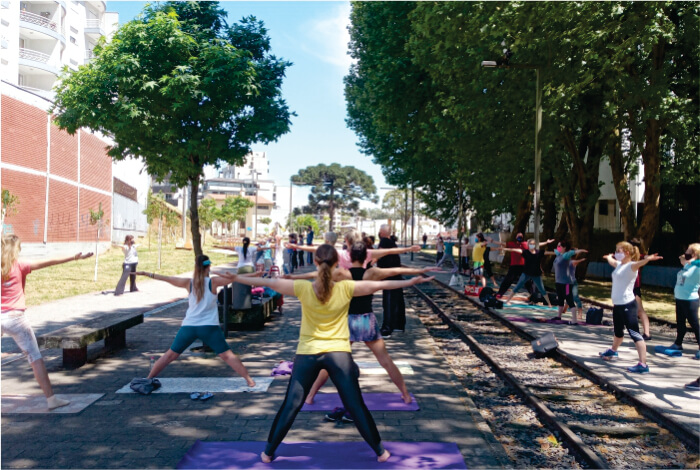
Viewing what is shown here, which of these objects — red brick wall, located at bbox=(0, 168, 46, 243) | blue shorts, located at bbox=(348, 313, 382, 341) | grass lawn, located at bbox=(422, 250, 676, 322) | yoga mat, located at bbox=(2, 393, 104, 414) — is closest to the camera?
yoga mat, located at bbox=(2, 393, 104, 414)

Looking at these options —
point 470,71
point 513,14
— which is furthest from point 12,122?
point 513,14

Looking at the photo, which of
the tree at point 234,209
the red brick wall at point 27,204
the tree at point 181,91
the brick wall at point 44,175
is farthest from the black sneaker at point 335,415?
the tree at point 234,209

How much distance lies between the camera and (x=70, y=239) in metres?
40.0

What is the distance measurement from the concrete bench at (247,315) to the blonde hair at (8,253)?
432 centimetres

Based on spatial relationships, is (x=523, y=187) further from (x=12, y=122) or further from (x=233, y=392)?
(x=12, y=122)

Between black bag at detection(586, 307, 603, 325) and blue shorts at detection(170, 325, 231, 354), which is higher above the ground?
blue shorts at detection(170, 325, 231, 354)

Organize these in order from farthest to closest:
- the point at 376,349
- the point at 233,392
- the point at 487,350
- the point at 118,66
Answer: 1. the point at 487,350
2. the point at 118,66
3. the point at 233,392
4. the point at 376,349

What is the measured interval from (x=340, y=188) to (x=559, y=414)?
115 meters

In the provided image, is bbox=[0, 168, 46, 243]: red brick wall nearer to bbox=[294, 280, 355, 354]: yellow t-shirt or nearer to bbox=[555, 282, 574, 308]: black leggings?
bbox=[555, 282, 574, 308]: black leggings

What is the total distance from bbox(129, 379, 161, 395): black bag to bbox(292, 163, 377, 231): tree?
373 feet

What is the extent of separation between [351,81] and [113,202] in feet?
92.0

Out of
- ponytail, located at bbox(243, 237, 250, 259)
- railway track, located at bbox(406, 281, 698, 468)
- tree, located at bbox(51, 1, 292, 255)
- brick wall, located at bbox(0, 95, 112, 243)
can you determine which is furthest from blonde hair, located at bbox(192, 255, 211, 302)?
brick wall, located at bbox(0, 95, 112, 243)

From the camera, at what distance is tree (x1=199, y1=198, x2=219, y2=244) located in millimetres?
53375

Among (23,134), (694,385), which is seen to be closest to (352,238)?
(694,385)
